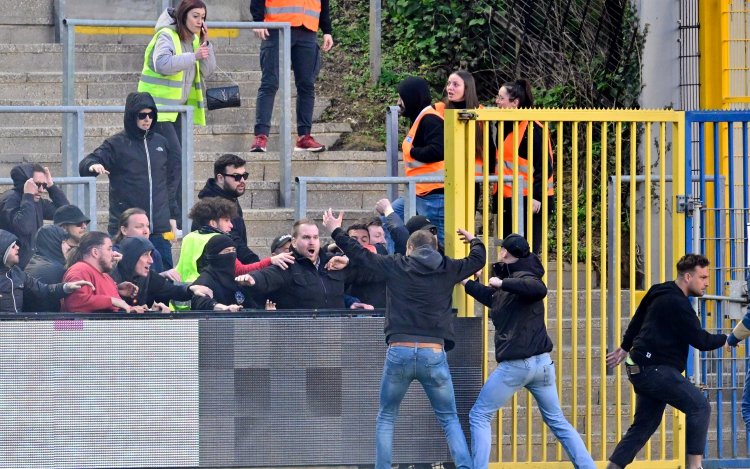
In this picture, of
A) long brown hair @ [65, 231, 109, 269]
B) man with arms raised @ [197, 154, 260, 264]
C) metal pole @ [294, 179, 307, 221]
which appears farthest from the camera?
metal pole @ [294, 179, 307, 221]

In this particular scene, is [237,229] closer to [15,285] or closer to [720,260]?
[15,285]

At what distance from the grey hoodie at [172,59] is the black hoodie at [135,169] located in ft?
3.51

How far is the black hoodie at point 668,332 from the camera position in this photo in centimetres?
962

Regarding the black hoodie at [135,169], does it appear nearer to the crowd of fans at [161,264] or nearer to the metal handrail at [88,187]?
the metal handrail at [88,187]

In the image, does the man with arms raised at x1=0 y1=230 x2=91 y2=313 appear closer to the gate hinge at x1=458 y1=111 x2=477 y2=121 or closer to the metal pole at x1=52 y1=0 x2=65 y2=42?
the gate hinge at x1=458 y1=111 x2=477 y2=121

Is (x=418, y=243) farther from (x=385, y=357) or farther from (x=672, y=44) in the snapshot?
(x=672, y=44)

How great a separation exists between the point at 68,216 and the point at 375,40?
5.81m

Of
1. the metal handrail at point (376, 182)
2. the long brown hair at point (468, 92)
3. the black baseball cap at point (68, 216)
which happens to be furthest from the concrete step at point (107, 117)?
the black baseball cap at point (68, 216)

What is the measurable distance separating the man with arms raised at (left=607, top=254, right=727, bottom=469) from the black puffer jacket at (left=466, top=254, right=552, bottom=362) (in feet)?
2.44

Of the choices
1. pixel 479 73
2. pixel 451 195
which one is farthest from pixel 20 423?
pixel 479 73

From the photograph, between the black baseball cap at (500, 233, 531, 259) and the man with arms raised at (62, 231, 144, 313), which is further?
the man with arms raised at (62, 231, 144, 313)

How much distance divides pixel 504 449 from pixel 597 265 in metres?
3.51

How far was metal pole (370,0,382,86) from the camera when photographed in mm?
15031

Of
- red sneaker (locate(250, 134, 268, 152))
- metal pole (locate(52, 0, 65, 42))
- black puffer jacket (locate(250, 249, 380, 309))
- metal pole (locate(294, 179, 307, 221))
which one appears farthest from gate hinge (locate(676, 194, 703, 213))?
metal pole (locate(52, 0, 65, 42))
